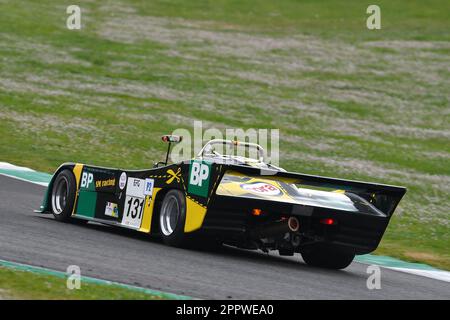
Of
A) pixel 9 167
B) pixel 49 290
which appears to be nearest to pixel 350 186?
pixel 49 290

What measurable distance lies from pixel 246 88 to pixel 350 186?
21.2 m

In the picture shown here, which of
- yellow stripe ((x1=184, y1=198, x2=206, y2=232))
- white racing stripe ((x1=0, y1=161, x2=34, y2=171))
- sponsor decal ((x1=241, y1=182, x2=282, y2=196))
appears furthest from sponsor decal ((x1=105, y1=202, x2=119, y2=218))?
white racing stripe ((x1=0, y1=161, x2=34, y2=171))

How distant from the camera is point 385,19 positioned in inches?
1946

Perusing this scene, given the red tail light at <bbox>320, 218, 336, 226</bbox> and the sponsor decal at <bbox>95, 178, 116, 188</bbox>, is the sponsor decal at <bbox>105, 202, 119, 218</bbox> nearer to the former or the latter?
the sponsor decal at <bbox>95, 178, 116, 188</bbox>

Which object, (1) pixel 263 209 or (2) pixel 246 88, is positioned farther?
(2) pixel 246 88

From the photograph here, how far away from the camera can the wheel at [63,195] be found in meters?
12.7

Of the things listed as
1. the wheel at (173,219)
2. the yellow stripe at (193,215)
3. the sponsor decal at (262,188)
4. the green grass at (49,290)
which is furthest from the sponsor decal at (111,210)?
the green grass at (49,290)

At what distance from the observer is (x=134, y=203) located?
11.4 m

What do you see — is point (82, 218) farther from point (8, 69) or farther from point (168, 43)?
point (168, 43)

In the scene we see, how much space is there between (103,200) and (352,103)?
19935mm

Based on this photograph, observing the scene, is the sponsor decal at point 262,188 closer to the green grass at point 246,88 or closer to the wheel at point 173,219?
the wheel at point 173,219

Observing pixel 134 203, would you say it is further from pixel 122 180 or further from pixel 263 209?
pixel 263 209

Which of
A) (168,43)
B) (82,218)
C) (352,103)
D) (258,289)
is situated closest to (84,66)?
(168,43)

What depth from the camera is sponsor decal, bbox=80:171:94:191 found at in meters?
12.4
